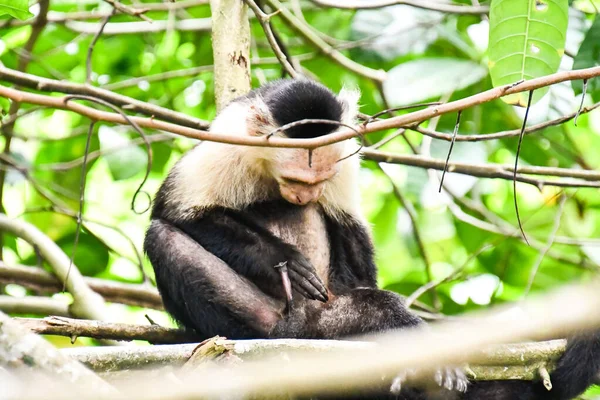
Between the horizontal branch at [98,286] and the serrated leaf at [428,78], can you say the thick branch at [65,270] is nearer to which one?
the horizontal branch at [98,286]

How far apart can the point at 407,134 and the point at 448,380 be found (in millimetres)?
3074

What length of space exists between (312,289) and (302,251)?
0.46m

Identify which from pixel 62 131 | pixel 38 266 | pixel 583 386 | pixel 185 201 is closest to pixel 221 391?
pixel 583 386

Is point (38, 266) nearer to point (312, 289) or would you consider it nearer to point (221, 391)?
point (312, 289)

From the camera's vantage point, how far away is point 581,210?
590 centimetres

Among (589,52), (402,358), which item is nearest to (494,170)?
(589,52)

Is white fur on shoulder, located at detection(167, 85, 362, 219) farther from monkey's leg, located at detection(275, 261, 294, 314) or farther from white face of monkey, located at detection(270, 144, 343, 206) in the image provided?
monkey's leg, located at detection(275, 261, 294, 314)

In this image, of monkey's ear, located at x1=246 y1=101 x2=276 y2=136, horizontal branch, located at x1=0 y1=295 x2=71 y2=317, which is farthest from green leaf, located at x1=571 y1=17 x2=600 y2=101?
horizontal branch, located at x1=0 y1=295 x2=71 y2=317

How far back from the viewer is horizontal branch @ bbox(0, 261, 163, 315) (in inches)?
186

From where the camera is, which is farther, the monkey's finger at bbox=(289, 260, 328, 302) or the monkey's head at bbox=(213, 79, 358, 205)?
the monkey's head at bbox=(213, 79, 358, 205)

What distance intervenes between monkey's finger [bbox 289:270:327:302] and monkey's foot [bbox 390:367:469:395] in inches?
27.8

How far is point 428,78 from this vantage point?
4.70 m

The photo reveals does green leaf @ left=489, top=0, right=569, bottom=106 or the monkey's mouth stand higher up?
green leaf @ left=489, top=0, right=569, bottom=106

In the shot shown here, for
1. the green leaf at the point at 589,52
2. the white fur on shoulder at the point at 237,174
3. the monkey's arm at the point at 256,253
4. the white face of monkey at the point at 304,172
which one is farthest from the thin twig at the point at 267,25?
the green leaf at the point at 589,52
